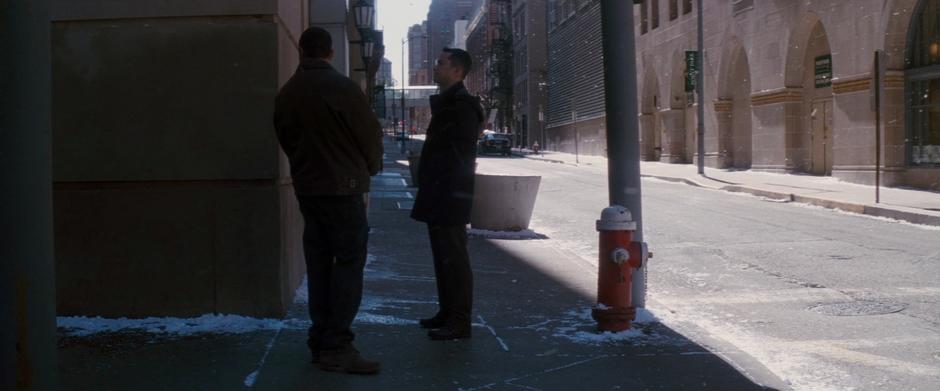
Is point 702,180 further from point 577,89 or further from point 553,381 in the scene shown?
point 577,89

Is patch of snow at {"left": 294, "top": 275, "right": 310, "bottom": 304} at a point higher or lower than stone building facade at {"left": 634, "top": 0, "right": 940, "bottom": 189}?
lower

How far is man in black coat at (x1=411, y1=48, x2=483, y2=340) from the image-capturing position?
5883mm

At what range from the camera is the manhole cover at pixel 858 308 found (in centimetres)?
733

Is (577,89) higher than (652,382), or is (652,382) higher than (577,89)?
(577,89)

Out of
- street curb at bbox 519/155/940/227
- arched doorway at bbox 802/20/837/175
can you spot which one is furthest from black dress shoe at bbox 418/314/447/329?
arched doorway at bbox 802/20/837/175

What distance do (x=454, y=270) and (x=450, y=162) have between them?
65 cm

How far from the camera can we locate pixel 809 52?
28.1 metres

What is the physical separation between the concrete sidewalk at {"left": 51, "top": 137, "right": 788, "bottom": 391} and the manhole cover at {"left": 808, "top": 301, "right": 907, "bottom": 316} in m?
1.73

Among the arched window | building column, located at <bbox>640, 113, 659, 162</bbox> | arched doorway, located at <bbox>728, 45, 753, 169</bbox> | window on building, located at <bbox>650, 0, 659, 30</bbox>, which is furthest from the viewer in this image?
building column, located at <bbox>640, 113, 659, 162</bbox>

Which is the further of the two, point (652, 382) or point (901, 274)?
point (901, 274)

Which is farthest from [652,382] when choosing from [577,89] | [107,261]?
[577,89]

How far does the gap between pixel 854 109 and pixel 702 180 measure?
4763 mm

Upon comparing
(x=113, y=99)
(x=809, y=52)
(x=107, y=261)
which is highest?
(x=809, y=52)

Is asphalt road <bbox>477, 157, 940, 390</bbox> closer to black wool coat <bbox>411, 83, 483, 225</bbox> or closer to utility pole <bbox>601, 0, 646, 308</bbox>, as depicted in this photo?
utility pole <bbox>601, 0, 646, 308</bbox>
